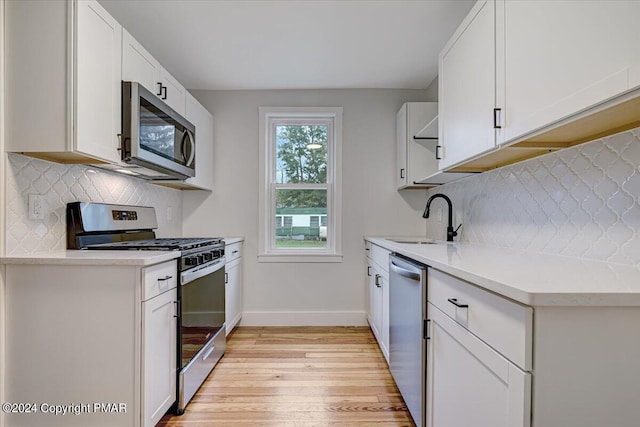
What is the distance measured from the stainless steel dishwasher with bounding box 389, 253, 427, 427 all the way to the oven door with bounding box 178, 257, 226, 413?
120 cm

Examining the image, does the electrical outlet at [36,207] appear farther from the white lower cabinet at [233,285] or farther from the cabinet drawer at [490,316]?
the cabinet drawer at [490,316]

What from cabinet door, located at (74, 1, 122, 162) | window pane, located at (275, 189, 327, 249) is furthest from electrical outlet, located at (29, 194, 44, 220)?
window pane, located at (275, 189, 327, 249)

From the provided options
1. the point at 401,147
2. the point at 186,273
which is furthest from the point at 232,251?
the point at 401,147

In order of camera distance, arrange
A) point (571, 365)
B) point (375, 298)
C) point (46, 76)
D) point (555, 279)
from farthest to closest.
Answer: point (375, 298), point (46, 76), point (555, 279), point (571, 365)

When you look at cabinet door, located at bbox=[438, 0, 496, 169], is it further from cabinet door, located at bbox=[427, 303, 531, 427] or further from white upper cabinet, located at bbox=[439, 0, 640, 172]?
cabinet door, located at bbox=[427, 303, 531, 427]

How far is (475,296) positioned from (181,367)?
1581 millimetres

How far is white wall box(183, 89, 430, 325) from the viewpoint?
11.5 feet

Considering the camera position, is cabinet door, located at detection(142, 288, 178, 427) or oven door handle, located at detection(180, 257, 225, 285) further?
oven door handle, located at detection(180, 257, 225, 285)

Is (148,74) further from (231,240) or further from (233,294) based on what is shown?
(233,294)

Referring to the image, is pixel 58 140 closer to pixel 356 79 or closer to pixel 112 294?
pixel 112 294

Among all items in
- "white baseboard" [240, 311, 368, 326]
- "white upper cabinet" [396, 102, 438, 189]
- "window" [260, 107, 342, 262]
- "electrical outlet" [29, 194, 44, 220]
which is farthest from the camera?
"window" [260, 107, 342, 262]

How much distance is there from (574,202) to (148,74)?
2390 mm

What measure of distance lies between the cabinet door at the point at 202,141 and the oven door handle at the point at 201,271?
0.77 m

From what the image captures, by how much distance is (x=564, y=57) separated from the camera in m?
1.10
